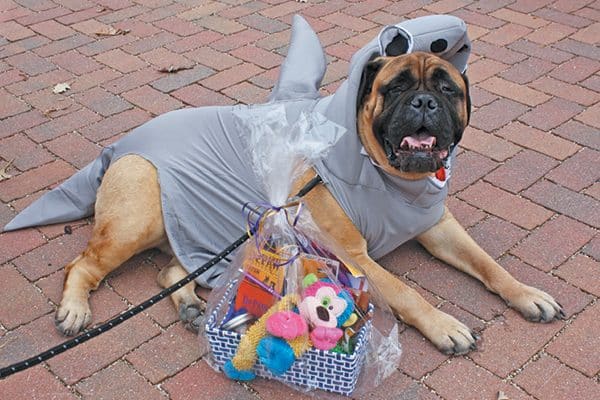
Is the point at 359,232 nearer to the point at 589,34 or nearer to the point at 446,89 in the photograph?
the point at 446,89

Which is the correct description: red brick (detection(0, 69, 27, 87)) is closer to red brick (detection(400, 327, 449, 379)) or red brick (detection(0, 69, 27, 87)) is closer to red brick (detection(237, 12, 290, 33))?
red brick (detection(237, 12, 290, 33))

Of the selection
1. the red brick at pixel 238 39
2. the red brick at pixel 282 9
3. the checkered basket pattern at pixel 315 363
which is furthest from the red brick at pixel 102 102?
the checkered basket pattern at pixel 315 363

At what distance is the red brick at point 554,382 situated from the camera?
2.82 m

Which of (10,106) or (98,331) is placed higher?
(98,331)

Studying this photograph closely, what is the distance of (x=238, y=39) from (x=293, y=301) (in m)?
3.27

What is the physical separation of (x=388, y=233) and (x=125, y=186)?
113 centimetres

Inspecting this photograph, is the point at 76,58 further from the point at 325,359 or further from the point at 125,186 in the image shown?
the point at 325,359

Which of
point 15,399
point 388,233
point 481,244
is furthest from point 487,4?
point 15,399

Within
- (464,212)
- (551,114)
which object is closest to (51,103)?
(464,212)

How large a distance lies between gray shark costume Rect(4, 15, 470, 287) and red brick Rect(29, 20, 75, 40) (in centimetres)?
248

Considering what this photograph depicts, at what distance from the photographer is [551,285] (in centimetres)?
335

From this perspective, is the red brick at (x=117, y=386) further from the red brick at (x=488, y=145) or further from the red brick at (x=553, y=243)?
the red brick at (x=488, y=145)

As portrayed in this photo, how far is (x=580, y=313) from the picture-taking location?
126 inches

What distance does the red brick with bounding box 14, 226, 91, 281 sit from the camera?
11.3 feet
